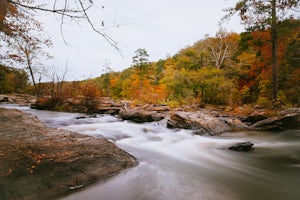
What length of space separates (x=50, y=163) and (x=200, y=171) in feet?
9.24

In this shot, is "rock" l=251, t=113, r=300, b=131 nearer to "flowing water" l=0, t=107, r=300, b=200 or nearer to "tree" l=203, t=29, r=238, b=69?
"flowing water" l=0, t=107, r=300, b=200

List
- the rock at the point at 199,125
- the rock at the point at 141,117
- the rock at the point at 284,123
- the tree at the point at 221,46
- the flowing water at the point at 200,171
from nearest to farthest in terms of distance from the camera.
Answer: the flowing water at the point at 200,171 → the rock at the point at 199,125 → the rock at the point at 284,123 → the rock at the point at 141,117 → the tree at the point at 221,46

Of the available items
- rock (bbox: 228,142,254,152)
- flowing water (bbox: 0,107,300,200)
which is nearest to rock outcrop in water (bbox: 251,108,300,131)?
flowing water (bbox: 0,107,300,200)

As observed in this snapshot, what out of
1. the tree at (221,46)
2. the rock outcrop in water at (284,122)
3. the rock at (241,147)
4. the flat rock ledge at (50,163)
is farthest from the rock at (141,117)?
the tree at (221,46)

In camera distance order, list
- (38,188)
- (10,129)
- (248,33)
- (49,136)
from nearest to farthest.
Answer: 1. (38,188)
2. (49,136)
3. (10,129)
4. (248,33)

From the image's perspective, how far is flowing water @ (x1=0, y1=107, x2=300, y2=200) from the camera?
8.89 feet

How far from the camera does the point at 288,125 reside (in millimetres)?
8344

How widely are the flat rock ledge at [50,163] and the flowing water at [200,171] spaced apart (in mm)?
197

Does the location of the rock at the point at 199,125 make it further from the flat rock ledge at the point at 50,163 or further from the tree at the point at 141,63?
the tree at the point at 141,63

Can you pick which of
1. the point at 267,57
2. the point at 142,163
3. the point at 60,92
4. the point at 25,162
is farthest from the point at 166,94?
the point at 25,162

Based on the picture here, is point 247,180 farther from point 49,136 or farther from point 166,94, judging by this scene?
point 166,94

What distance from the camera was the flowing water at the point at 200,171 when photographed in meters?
2.71

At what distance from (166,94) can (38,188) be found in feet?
Answer: 64.6

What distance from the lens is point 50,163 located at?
2635 millimetres
